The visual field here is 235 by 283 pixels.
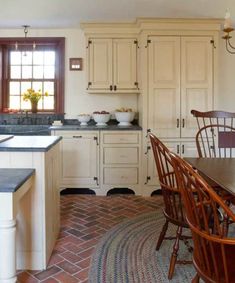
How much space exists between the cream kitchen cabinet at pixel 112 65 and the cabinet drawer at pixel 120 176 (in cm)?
109

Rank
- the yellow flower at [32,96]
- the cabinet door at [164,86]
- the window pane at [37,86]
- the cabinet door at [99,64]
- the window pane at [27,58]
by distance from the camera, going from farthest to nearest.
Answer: the window pane at [37,86] < the window pane at [27,58] < the yellow flower at [32,96] < the cabinet door at [99,64] < the cabinet door at [164,86]

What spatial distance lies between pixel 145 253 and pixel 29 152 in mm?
1228

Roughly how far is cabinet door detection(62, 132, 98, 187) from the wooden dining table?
80.6 inches

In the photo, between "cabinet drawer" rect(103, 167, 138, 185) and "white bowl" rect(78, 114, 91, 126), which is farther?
"white bowl" rect(78, 114, 91, 126)

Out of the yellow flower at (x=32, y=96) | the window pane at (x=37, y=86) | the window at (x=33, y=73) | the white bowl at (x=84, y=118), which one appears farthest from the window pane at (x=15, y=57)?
the white bowl at (x=84, y=118)

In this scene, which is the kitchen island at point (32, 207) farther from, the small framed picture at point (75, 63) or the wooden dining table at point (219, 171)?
the small framed picture at point (75, 63)

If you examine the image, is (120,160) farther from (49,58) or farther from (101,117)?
(49,58)

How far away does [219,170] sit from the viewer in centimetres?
229

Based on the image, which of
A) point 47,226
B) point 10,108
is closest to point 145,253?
point 47,226

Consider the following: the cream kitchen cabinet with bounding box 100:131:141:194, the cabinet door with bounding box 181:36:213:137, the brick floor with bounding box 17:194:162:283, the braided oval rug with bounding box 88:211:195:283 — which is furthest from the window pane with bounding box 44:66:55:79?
the braided oval rug with bounding box 88:211:195:283

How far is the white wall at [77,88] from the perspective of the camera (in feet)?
16.5

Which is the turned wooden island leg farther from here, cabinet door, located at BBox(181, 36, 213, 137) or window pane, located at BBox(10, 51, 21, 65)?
window pane, located at BBox(10, 51, 21, 65)

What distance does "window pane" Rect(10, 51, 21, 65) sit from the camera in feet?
16.8

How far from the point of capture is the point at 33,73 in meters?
5.20
